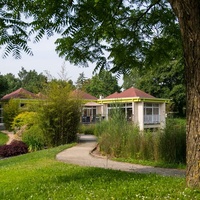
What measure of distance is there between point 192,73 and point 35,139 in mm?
13436

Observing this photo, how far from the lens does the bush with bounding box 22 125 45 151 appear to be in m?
17.0

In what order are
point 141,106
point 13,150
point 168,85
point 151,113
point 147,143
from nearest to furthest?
1. point 147,143
2. point 13,150
3. point 141,106
4. point 151,113
5. point 168,85

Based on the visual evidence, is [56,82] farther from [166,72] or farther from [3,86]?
[166,72]

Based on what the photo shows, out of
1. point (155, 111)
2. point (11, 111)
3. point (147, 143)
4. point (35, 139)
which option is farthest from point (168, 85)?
point (147, 143)

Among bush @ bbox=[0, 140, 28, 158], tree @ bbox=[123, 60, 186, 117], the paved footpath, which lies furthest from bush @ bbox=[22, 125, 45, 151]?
tree @ bbox=[123, 60, 186, 117]

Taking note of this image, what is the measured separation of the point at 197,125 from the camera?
16.3 feet

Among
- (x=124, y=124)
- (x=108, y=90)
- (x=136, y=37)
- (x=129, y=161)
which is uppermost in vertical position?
(x=108, y=90)

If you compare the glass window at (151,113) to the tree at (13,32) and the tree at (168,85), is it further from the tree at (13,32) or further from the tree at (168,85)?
the tree at (13,32)

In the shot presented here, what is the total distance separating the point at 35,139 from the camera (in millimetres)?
17344

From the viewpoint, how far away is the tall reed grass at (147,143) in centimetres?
1091

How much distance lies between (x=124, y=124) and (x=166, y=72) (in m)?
32.3

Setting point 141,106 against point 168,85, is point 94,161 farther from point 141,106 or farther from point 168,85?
point 168,85

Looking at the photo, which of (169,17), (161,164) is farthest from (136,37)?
(161,164)

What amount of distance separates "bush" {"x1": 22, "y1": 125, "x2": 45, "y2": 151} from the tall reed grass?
463cm
